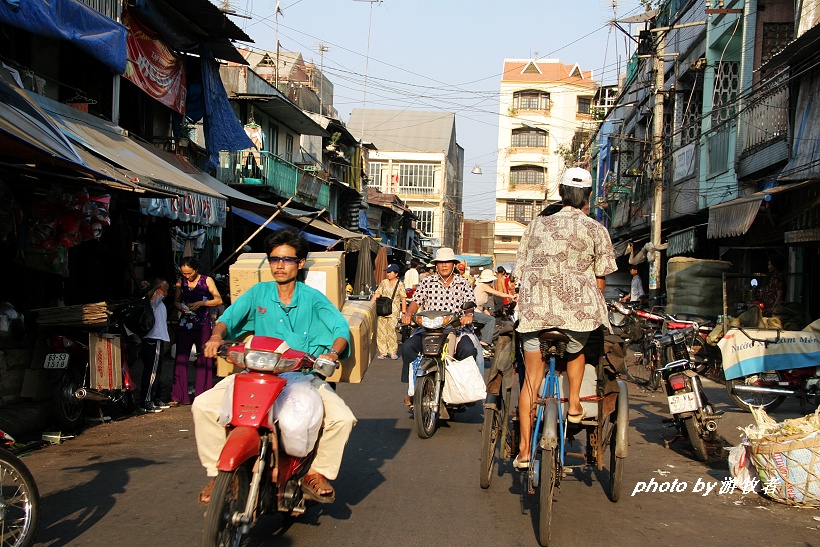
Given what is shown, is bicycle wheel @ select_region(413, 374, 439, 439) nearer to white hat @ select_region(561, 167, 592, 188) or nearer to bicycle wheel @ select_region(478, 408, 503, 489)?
bicycle wheel @ select_region(478, 408, 503, 489)

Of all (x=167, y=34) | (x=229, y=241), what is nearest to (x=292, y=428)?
(x=167, y=34)

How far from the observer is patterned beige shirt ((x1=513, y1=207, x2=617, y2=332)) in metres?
4.94

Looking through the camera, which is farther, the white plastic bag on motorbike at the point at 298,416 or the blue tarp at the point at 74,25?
the blue tarp at the point at 74,25

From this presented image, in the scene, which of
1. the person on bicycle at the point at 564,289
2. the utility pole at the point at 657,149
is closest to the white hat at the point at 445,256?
the person on bicycle at the point at 564,289

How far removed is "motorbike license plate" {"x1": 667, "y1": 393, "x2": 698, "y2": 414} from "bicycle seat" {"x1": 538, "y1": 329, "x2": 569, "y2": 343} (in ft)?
8.68

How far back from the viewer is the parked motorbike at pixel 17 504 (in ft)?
13.1

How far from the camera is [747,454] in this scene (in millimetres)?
5941

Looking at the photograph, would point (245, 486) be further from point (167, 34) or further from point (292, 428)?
point (167, 34)

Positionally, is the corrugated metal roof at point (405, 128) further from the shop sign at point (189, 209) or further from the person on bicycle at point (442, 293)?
the person on bicycle at point (442, 293)

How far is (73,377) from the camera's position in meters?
7.86

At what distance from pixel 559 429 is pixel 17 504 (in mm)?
3033

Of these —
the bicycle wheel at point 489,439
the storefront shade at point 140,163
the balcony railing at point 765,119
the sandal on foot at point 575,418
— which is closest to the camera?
the sandal on foot at point 575,418

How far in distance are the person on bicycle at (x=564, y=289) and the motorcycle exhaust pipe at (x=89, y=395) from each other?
4811 mm

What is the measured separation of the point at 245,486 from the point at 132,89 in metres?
12.2
